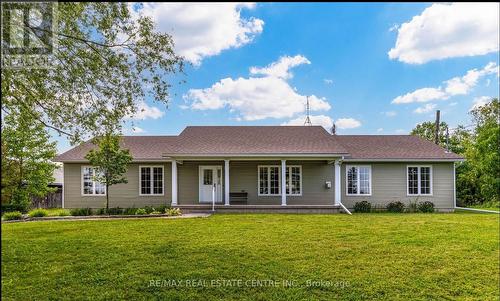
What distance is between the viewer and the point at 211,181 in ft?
59.8

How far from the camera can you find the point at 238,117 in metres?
24.3

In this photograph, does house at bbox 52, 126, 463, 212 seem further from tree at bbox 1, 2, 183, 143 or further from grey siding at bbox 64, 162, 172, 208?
tree at bbox 1, 2, 183, 143

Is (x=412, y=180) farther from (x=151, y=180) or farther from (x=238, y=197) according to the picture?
(x=151, y=180)

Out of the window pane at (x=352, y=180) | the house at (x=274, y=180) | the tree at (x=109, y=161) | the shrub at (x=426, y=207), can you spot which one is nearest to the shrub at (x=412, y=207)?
the shrub at (x=426, y=207)

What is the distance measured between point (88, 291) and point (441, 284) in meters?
5.77

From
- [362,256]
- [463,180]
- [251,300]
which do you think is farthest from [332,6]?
[463,180]

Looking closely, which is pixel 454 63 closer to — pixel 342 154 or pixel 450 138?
pixel 342 154

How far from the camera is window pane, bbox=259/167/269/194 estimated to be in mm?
18109

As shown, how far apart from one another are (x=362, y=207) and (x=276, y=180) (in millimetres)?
4441

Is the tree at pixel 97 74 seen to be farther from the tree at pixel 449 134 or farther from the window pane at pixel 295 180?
the tree at pixel 449 134

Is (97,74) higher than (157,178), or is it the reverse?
(97,74)

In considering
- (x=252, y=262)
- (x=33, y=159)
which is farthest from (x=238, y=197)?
(x=33, y=159)

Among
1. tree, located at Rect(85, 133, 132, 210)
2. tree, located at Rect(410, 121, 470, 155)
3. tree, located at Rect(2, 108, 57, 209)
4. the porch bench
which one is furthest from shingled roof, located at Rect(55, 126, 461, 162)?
tree, located at Rect(410, 121, 470, 155)

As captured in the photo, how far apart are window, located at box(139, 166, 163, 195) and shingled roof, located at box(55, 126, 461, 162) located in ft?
2.54
